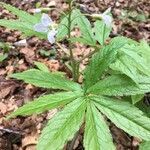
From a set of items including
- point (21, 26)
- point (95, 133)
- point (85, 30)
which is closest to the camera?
point (95, 133)

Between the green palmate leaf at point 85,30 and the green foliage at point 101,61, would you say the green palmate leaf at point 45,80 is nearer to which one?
the green foliage at point 101,61

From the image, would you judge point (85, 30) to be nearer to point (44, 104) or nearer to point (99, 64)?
point (99, 64)

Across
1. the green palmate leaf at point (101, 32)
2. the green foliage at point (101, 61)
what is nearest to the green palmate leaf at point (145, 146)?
the green foliage at point (101, 61)

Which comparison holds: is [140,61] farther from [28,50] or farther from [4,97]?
[28,50]

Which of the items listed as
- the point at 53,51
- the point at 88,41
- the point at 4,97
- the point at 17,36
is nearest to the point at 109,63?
the point at 88,41

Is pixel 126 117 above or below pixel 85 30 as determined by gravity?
below

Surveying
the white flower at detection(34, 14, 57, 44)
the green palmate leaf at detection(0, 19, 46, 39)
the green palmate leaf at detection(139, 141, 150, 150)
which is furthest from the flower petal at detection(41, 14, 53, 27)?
the green palmate leaf at detection(139, 141, 150, 150)

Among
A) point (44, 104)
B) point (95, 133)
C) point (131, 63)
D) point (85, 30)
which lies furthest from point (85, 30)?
point (95, 133)
